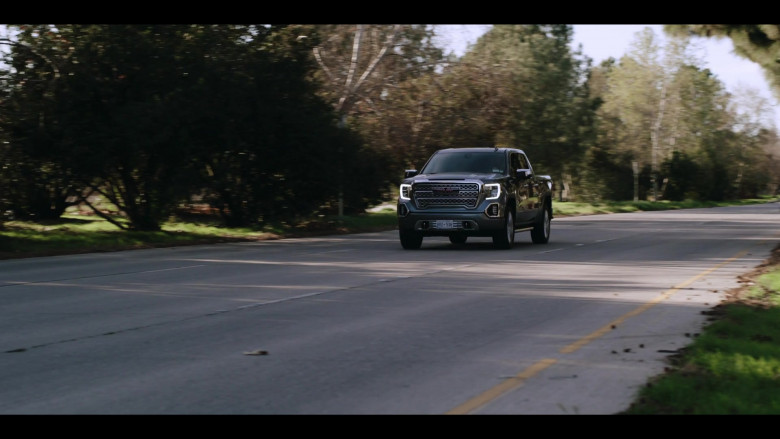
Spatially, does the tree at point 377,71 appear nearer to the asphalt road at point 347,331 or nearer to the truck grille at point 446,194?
the truck grille at point 446,194

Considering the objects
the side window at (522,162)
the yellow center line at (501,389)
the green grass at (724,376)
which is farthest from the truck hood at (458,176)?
the yellow center line at (501,389)

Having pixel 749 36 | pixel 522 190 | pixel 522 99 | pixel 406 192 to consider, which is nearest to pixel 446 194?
pixel 406 192

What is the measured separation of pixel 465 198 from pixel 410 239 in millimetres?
1672

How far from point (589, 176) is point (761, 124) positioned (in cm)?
2967

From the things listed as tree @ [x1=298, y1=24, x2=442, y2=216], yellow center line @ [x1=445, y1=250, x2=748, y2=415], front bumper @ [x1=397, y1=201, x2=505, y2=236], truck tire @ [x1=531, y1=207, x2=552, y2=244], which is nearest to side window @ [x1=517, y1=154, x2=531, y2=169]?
truck tire @ [x1=531, y1=207, x2=552, y2=244]

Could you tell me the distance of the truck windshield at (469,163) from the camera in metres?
22.7

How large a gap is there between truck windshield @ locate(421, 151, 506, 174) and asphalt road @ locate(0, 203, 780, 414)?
2978mm

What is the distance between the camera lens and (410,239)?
22.5m

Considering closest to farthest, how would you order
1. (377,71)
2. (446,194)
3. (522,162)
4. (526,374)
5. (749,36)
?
(526,374) → (749,36) → (446,194) → (522,162) → (377,71)

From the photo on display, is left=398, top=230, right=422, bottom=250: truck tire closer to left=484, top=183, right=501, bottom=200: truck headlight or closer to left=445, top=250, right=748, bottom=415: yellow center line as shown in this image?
left=484, top=183, right=501, bottom=200: truck headlight

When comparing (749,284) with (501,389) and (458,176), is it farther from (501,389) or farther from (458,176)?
(501,389)

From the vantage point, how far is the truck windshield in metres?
22.7
